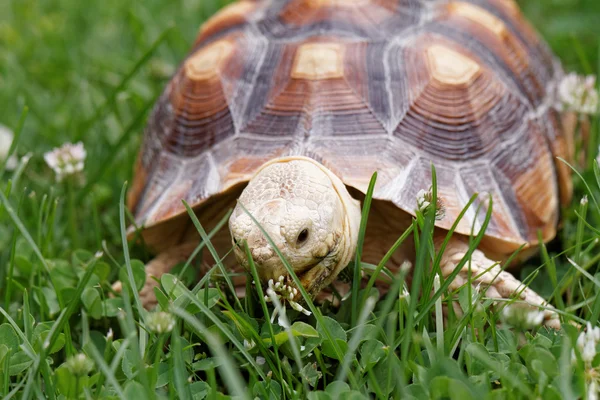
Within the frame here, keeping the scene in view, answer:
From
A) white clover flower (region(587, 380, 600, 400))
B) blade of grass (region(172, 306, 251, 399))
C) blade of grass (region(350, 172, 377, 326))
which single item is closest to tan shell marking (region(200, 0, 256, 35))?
blade of grass (region(350, 172, 377, 326))

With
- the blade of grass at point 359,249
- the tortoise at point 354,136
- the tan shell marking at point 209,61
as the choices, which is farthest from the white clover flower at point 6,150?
the blade of grass at point 359,249

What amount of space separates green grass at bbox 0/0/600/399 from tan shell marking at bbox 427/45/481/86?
2.11ft

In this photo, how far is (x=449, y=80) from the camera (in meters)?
2.75

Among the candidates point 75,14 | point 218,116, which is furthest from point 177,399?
point 75,14

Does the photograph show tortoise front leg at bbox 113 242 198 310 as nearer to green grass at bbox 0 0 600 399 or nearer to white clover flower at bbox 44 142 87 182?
green grass at bbox 0 0 600 399

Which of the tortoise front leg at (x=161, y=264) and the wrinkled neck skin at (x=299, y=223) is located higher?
the wrinkled neck skin at (x=299, y=223)

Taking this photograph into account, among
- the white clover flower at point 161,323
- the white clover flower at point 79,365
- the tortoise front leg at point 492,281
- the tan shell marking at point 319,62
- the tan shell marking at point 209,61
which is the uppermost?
the tan shell marking at point 319,62

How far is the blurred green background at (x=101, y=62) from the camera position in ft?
11.8

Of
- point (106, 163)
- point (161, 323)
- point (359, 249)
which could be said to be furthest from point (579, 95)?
point (161, 323)

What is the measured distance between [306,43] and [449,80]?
588mm

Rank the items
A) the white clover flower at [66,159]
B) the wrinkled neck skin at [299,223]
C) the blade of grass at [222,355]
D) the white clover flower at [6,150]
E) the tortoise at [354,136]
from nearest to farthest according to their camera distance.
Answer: the blade of grass at [222,355] < the wrinkled neck skin at [299,223] < the tortoise at [354,136] < the white clover flower at [66,159] < the white clover flower at [6,150]

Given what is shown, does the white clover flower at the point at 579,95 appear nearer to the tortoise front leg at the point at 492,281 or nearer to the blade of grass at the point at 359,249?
the tortoise front leg at the point at 492,281

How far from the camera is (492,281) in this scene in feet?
7.14

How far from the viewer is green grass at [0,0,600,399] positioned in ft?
5.86
